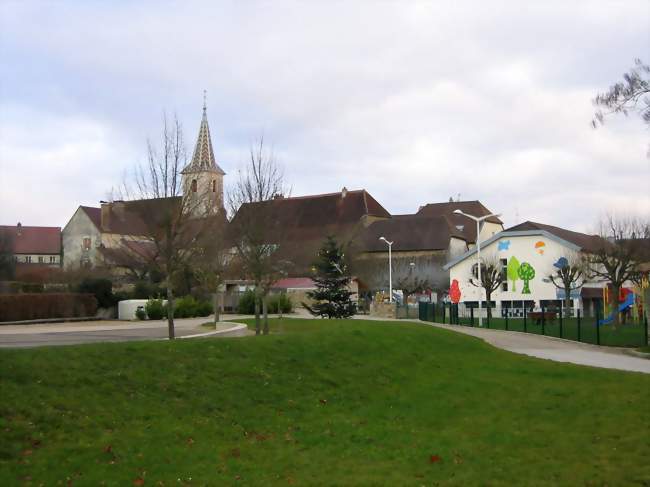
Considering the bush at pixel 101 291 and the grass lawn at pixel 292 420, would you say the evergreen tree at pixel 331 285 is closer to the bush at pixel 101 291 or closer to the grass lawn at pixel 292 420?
the bush at pixel 101 291

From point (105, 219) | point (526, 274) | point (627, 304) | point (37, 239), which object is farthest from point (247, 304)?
point (37, 239)

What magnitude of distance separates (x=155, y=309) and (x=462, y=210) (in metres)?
66.7

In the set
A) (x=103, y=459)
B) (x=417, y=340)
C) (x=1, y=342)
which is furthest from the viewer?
(x=1, y=342)

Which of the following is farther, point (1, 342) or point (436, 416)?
point (1, 342)

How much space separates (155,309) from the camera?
3850 centimetres

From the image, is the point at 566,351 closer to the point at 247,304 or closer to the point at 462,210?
the point at 247,304

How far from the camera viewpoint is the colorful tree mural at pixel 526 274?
5803 cm

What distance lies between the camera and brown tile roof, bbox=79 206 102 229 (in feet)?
318

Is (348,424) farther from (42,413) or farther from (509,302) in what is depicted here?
(509,302)

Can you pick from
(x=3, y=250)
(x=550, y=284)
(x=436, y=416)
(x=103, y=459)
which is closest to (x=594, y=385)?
(x=436, y=416)

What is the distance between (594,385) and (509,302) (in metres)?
Answer: 45.6

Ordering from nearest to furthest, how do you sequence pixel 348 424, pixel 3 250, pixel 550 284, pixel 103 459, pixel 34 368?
pixel 103 459, pixel 34 368, pixel 348 424, pixel 550 284, pixel 3 250

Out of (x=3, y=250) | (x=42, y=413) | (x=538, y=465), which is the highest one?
(x=3, y=250)

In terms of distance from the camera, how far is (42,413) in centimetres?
910
